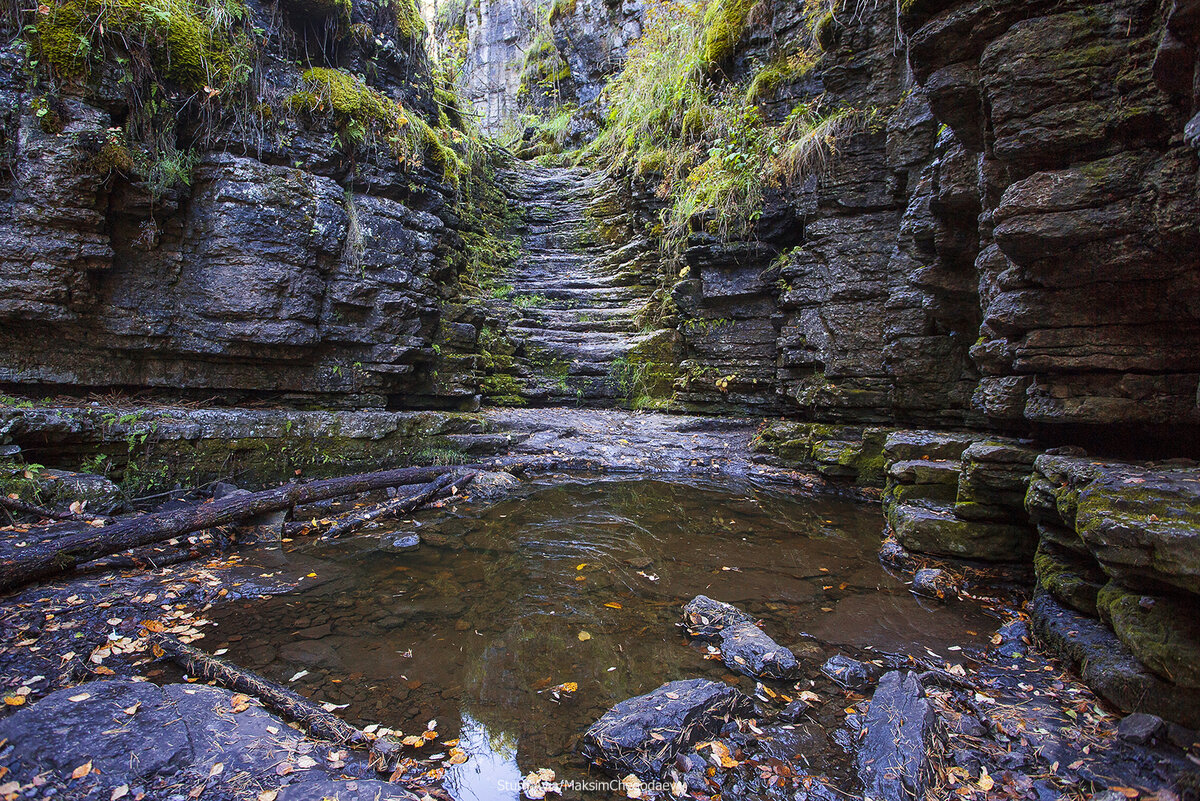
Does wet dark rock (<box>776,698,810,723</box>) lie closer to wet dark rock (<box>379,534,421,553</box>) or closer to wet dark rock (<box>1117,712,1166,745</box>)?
wet dark rock (<box>1117,712,1166,745</box>)

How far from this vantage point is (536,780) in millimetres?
2363

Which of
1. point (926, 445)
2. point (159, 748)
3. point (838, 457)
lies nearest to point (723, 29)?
point (838, 457)

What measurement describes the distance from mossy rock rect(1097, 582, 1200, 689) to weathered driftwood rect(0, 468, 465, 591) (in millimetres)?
7032

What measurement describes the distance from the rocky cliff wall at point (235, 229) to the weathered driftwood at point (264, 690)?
4984 millimetres

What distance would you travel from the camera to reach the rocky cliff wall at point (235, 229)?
579cm

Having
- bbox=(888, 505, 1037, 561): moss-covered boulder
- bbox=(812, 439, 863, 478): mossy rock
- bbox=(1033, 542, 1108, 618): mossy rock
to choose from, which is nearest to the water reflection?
bbox=(1033, 542, 1108, 618): mossy rock

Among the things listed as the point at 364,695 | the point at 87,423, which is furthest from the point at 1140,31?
the point at 87,423

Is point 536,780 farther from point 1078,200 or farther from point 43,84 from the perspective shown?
point 43,84

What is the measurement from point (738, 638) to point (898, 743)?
1111 mm

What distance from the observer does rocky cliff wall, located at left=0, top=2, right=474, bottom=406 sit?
19.0 ft

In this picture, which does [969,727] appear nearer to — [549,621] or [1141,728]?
[1141,728]

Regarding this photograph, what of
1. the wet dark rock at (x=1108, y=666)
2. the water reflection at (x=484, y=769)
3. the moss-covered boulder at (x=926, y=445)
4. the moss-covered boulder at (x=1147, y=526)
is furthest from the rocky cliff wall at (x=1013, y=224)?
the water reflection at (x=484, y=769)

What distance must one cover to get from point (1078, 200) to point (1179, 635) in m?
2.58

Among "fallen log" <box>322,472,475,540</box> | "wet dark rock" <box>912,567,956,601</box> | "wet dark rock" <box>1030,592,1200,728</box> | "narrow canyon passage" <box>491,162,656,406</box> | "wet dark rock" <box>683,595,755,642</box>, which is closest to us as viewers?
"wet dark rock" <box>1030,592,1200,728</box>
